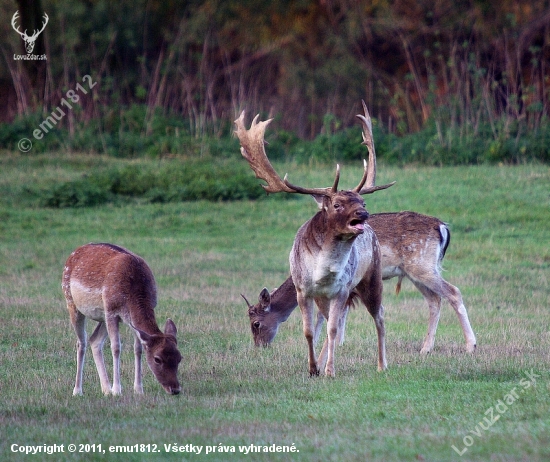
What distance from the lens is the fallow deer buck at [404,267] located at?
36.6 ft

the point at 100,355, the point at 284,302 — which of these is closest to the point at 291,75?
the point at 284,302

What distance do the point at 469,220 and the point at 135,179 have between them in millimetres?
7076

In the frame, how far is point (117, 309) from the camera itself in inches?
336

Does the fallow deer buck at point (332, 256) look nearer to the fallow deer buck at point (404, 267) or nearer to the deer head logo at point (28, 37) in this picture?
the fallow deer buck at point (404, 267)

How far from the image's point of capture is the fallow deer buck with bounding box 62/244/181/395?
818 centimetres

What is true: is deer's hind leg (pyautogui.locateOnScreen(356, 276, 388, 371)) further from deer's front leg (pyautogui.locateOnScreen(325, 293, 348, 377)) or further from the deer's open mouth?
the deer's open mouth

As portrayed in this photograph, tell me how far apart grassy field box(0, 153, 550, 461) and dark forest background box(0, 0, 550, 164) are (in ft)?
7.27

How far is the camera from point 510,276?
14609mm

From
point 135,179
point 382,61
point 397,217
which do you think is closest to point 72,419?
point 397,217

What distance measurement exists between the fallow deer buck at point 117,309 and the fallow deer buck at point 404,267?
251 cm

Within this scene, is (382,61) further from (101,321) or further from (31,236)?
(101,321)

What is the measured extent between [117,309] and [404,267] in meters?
4.04

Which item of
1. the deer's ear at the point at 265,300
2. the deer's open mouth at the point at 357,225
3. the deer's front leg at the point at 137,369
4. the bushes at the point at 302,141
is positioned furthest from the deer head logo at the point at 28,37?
the deer's open mouth at the point at 357,225

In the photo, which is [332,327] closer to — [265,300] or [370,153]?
[370,153]
